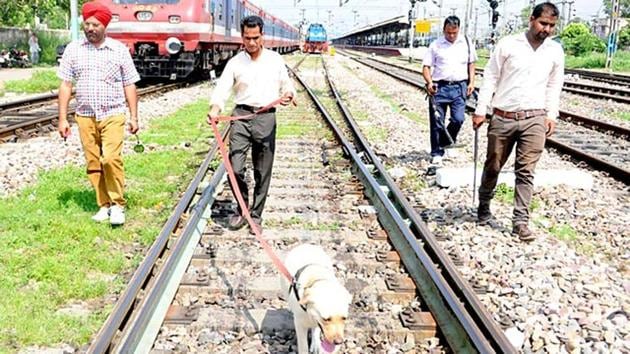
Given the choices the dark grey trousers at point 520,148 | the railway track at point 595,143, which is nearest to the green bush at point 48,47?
the railway track at point 595,143

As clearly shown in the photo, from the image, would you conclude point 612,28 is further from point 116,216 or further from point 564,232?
point 116,216

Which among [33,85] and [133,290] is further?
[33,85]

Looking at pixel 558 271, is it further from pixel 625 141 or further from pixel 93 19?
pixel 625 141

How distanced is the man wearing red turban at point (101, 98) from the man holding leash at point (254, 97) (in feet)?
2.90

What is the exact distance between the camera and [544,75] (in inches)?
239

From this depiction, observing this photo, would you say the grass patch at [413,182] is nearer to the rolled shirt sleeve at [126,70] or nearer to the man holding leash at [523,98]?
the man holding leash at [523,98]

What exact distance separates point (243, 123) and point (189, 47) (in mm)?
12529

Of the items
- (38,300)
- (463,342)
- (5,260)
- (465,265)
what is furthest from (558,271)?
(5,260)

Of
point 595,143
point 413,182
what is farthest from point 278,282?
point 595,143

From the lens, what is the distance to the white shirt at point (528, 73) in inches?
237

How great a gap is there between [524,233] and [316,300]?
11.1ft

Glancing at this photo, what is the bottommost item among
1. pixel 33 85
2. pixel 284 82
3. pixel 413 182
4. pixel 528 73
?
pixel 413 182

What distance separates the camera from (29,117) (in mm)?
13133

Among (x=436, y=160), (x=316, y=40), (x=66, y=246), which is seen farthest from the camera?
(x=316, y=40)
